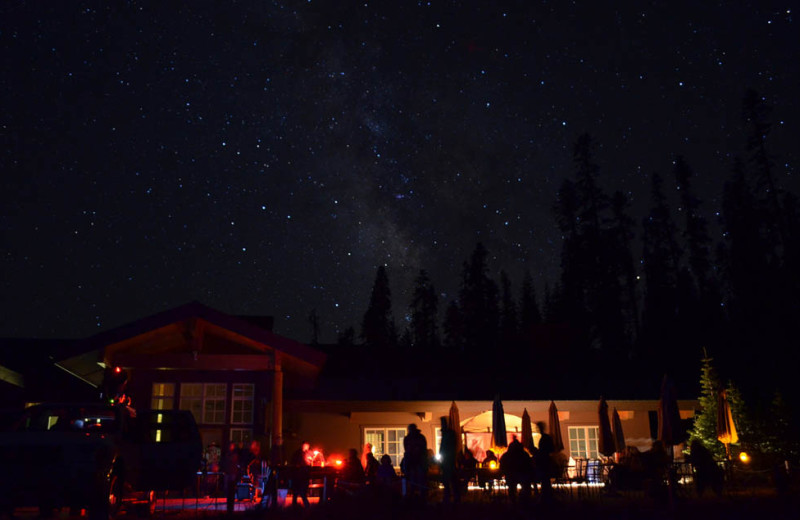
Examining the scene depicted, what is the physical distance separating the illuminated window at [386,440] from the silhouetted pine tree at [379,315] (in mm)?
46022

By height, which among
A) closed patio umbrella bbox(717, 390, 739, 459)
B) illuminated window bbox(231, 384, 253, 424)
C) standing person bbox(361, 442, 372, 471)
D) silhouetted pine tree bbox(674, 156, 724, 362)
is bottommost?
standing person bbox(361, 442, 372, 471)

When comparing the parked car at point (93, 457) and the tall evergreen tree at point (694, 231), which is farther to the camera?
the tall evergreen tree at point (694, 231)

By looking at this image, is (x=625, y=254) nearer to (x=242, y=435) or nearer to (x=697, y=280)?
(x=697, y=280)

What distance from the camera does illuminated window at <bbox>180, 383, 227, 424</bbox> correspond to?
18906 millimetres

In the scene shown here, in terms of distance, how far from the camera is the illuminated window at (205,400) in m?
18.9

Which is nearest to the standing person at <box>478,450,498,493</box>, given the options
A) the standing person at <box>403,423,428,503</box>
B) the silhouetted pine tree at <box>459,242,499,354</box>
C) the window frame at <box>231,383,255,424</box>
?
the standing person at <box>403,423,428,503</box>

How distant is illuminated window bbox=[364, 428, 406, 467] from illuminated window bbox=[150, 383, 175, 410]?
6.22m

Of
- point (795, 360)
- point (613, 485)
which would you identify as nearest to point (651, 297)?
point (795, 360)

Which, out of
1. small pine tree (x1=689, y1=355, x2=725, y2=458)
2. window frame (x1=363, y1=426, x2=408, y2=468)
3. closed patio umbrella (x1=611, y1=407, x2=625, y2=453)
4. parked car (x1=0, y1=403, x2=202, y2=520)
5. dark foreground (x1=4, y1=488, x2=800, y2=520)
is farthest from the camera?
window frame (x1=363, y1=426, x2=408, y2=468)

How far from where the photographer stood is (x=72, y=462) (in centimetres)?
895

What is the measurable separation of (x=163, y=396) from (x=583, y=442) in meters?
13.4

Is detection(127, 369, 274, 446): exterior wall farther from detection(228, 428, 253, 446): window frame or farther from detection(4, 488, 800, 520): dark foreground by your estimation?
detection(4, 488, 800, 520): dark foreground

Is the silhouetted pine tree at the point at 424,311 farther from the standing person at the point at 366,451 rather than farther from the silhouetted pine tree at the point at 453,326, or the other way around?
the standing person at the point at 366,451

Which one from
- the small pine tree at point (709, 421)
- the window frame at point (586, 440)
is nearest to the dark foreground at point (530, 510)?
→ the small pine tree at point (709, 421)
